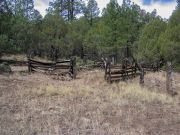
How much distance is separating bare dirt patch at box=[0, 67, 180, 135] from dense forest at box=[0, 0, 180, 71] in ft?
38.6

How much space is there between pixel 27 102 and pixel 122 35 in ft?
88.6

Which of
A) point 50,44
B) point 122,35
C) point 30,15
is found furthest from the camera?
point 30,15

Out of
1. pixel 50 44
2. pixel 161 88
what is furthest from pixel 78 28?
pixel 161 88

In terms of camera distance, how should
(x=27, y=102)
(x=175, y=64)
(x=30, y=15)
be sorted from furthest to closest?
(x=30, y=15)
(x=175, y=64)
(x=27, y=102)

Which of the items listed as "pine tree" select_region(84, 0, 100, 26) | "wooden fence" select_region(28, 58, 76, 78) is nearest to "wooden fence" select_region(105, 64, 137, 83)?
"wooden fence" select_region(28, 58, 76, 78)

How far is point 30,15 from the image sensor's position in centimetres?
5478

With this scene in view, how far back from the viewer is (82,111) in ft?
46.8

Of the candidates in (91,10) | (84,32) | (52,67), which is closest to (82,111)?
(52,67)

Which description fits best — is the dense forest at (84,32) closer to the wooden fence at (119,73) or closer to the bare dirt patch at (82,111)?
the wooden fence at (119,73)

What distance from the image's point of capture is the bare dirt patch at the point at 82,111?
467 inches

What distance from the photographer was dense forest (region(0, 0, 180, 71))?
3625 cm

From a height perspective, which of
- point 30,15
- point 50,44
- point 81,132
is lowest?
point 81,132

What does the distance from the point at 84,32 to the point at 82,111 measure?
140 ft

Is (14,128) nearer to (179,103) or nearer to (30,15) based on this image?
(179,103)
